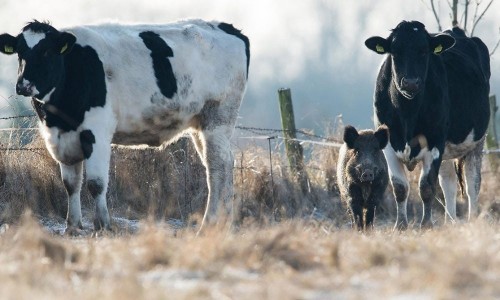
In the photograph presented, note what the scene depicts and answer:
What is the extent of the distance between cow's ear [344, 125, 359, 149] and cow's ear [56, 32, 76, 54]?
3.37 meters

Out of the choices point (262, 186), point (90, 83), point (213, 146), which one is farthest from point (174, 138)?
point (262, 186)

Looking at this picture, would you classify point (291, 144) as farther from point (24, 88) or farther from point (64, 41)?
point (24, 88)

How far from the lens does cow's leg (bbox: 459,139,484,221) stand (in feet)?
51.4

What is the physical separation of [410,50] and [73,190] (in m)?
4.23

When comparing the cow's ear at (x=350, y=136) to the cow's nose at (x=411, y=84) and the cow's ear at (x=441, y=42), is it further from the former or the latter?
the cow's ear at (x=441, y=42)

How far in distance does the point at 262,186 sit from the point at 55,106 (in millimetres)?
7327

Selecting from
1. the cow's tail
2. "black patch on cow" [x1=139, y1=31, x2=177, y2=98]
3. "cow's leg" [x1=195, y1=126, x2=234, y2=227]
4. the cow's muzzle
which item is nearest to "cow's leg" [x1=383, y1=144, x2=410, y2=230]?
"cow's leg" [x1=195, y1=126, x2=234, y2=227]

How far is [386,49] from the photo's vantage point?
45.2 feet

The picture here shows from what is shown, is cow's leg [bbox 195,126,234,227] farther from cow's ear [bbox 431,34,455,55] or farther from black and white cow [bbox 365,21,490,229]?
cow's ear [bbox 431,34,455,55]

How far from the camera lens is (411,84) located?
12938 mm

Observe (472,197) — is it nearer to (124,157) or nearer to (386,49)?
(386,49)

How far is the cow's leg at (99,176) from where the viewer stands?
481 inches

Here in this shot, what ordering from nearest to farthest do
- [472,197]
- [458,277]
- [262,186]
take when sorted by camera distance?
1. [458,277]
2. [472,197]
3. [262,186]

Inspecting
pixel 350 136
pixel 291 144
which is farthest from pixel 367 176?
pixel 291 144
